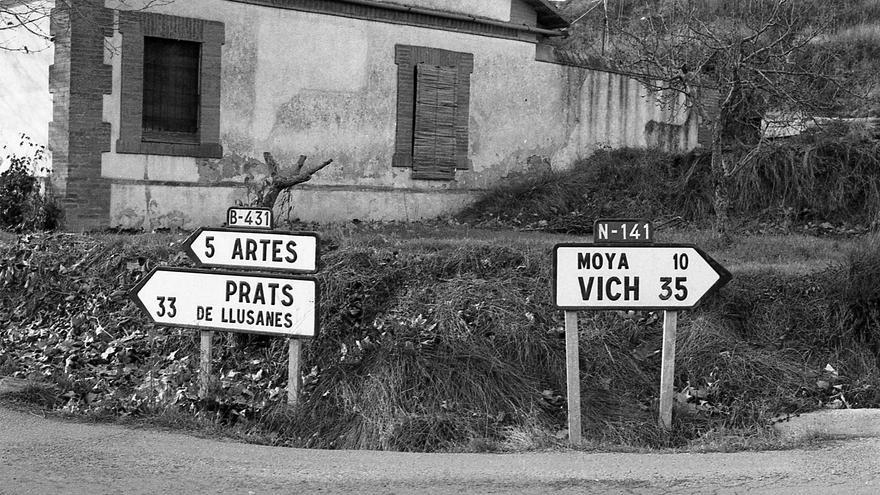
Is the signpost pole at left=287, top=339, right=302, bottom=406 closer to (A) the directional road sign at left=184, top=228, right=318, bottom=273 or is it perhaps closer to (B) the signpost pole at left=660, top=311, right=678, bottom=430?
(A) the directional road sign at left=184, top=228, right=318, bottom=273

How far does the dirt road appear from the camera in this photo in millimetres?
5910

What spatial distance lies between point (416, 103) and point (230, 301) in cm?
967

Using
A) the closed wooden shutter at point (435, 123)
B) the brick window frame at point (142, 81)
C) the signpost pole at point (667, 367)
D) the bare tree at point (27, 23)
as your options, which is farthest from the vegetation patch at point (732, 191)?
the bare tree at point (27, 23)

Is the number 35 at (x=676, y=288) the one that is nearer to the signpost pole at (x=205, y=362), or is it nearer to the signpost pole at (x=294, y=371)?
the signpost pole at (x=294, y=371)

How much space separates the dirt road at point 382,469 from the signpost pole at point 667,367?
1.03 m

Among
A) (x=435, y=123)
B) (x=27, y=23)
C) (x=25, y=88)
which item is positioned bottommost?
(x=435, y=123)

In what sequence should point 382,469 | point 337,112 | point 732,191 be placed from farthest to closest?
point 337,112, point 732,191, point 382,469

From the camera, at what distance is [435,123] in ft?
56.7

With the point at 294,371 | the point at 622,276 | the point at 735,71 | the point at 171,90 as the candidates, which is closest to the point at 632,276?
the point at 622,276

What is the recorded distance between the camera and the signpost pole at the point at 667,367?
302 inches

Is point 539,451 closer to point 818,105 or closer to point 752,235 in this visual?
point 752,235

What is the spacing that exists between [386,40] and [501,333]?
8.58 meters

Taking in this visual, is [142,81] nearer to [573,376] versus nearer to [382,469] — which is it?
[573,376]

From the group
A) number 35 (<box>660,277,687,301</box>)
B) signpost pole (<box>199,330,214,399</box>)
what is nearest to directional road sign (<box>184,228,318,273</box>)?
signpost pole (<box>199,330,214,399</box>)
